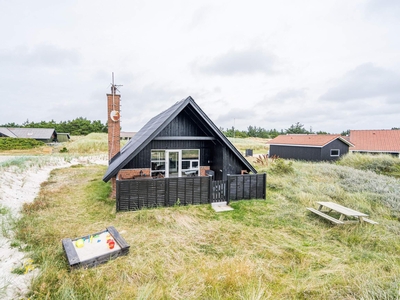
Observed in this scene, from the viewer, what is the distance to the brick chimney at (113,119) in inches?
362

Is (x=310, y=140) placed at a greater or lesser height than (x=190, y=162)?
greater

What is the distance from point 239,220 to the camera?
659cm

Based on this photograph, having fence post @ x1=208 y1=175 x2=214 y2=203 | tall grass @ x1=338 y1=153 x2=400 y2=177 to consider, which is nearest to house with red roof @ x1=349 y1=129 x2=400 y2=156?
tall grass @ x1=338 y1=153 x2=400 y2=177

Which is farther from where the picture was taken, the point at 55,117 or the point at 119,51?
the point at 55,117

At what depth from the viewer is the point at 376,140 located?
80.2 feet

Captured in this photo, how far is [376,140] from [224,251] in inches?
1188

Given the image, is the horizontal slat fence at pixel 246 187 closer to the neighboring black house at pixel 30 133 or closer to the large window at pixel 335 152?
the large window at pixel 335 152

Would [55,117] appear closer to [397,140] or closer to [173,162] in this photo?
[173,162]

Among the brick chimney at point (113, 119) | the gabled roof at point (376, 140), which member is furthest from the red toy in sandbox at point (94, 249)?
the gabled roof at point (376, 140)

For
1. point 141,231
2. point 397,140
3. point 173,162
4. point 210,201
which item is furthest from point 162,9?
point 397,140

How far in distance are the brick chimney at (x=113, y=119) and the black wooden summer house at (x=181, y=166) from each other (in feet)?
0.15

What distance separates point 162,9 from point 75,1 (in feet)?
15.8

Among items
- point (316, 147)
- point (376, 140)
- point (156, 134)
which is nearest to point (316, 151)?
point (316, 147)

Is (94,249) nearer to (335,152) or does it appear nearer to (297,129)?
(335,152)
